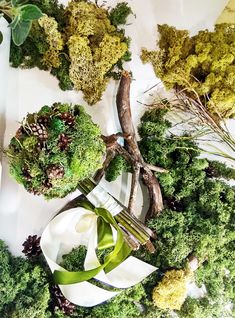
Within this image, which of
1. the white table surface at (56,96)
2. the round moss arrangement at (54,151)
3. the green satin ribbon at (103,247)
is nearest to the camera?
the round moss arrangement at (54,151)

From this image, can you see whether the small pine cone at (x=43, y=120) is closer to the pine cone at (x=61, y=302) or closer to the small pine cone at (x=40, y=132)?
the small pine cone at (x=40, y=132)

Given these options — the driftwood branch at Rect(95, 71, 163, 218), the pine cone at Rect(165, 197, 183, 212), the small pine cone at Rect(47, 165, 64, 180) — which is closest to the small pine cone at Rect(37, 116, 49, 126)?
the small pine cone at Rect(47, 165, 64, 180)

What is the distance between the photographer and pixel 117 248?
1671 millimetres

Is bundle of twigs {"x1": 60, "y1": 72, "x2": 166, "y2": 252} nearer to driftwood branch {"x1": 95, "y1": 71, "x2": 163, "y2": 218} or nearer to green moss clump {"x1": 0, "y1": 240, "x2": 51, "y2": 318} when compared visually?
driftwood branch {"x1": 95, "y1": 71, "x2": 163, "y2": 218}

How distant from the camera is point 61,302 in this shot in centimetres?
167

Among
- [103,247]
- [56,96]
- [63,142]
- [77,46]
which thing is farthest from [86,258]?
[77,46]

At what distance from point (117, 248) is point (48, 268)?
0.76ft

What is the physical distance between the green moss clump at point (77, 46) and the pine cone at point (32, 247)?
0.49m

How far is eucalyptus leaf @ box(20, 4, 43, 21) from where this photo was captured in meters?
1.43

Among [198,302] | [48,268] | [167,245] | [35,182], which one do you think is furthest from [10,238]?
[198,302]

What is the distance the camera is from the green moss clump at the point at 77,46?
170 centimetres

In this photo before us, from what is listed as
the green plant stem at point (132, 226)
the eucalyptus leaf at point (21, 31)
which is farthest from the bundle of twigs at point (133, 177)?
the eucalyptus leaf at point (21, 31)

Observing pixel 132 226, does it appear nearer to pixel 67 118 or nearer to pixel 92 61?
pixel 67 118

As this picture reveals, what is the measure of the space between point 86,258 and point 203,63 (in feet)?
2.38
